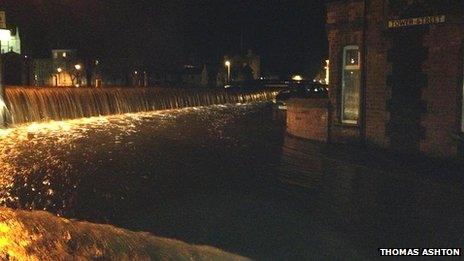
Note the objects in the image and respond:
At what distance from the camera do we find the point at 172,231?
7.35 meters

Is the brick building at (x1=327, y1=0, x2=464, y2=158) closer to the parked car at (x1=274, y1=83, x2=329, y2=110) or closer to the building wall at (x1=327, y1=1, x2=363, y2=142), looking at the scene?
the building wall at (x1=327, y1=1, x2=363, y2=142)

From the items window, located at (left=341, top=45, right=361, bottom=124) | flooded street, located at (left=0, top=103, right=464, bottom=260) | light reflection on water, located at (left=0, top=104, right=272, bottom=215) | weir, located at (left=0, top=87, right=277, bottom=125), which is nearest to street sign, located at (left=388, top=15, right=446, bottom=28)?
window, located at (left=341, top=45, right=361, bottom=124)

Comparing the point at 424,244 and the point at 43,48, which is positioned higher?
the point at 43,48

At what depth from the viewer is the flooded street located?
7012mm

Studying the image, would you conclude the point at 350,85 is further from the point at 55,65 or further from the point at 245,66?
the point at 55,65

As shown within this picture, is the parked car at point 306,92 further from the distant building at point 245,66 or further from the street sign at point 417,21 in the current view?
the distant building at point 245,66

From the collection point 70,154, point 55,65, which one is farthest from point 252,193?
point 55,65

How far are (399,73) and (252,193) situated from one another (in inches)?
221

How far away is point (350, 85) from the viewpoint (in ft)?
49.5

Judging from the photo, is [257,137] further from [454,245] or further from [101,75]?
[101,75]

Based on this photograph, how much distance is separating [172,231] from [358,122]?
336 inches

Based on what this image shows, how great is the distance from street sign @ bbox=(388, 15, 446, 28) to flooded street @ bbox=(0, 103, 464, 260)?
126 inches

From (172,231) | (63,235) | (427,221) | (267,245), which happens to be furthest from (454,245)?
(63,235)

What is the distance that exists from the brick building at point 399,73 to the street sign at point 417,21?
22mm
